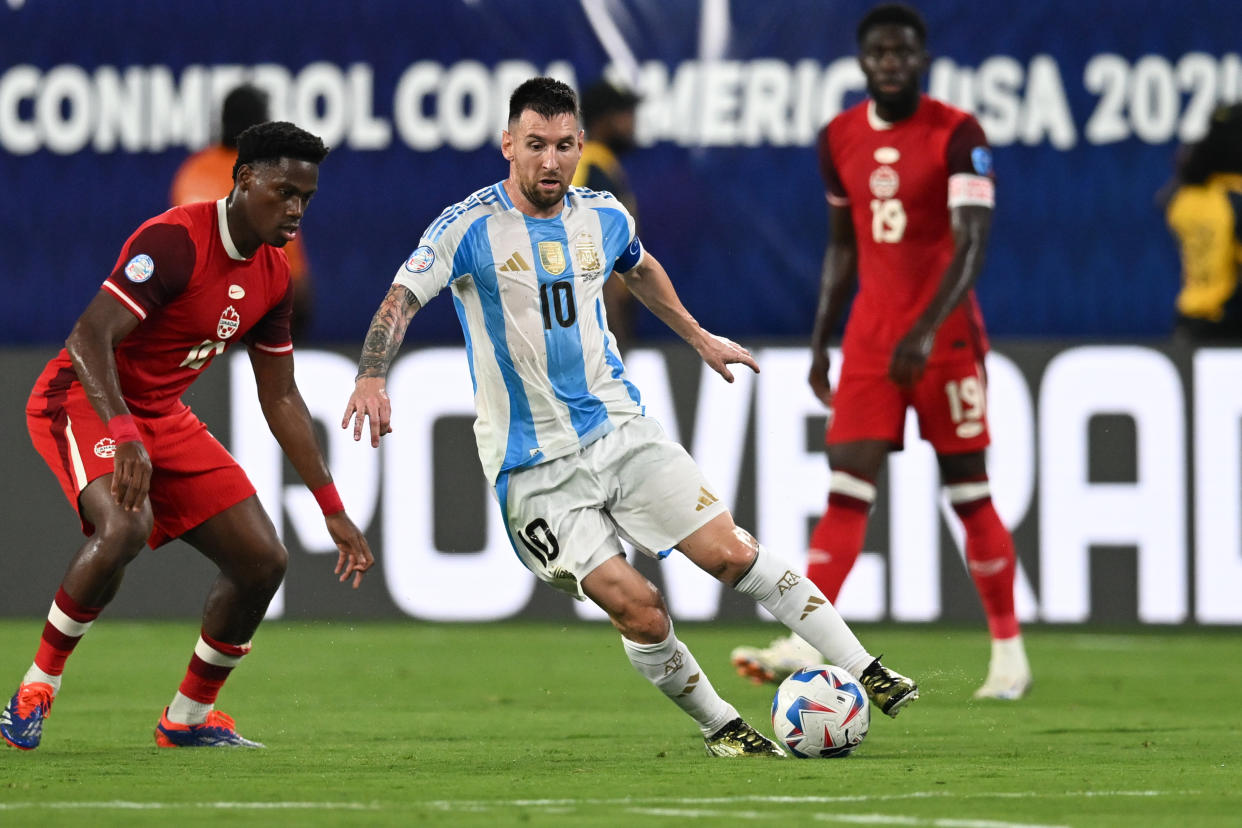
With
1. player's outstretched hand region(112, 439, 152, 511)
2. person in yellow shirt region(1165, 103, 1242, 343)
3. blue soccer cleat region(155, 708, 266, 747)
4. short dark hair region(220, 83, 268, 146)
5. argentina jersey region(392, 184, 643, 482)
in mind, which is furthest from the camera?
person in yellow shirt region(1165, 103, 1242, 343)

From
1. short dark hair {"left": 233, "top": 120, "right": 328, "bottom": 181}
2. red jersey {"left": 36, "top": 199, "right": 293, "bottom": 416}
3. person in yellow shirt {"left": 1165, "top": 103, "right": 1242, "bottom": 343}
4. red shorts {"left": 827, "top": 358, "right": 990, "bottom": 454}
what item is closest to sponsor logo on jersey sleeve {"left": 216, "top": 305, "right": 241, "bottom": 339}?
red jersey {"left": 36, "top": 199, "right": 293, "bottom": 416}

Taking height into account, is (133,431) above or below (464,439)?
above

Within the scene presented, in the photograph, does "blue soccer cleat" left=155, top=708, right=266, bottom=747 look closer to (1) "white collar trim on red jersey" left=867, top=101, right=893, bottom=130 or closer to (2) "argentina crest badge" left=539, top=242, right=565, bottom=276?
(2) "argentina crest badge" left=539, top=242, right=565, bottom=276

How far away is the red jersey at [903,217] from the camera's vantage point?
26.1ft

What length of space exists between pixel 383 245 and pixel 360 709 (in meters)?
4.12

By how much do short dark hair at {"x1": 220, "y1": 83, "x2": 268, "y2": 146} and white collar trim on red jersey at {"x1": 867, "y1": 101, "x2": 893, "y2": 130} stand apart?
3038 millimetres

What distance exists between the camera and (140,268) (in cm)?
626

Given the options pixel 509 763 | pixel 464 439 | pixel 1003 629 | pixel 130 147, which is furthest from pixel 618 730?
pixel 130 147

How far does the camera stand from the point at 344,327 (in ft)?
37.7

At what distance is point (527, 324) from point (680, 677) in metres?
1.07

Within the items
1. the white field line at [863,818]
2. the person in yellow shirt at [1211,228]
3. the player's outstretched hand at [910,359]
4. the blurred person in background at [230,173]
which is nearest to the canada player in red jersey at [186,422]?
the white field line at [863,818]

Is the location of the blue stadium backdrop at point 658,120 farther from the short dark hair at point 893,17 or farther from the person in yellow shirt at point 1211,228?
the short dark hair at point 893,17

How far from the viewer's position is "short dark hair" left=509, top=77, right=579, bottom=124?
20.2 feet

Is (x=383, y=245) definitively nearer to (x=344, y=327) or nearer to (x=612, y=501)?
(x=344, y=327)
